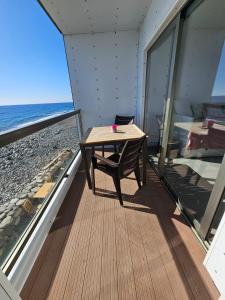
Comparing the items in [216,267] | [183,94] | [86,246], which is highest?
[183,94]

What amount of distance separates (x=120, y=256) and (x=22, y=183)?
41.3 inches

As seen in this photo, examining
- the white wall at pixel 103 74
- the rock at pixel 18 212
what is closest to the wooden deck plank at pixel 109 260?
the rock at pixel 18 212

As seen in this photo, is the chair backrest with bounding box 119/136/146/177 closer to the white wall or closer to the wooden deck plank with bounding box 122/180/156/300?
the wooden deck plank with bounding box 122/180/156/300

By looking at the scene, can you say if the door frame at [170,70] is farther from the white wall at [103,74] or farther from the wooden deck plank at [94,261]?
the wooden deck plank at [94,261]

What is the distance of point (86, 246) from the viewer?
4.05ft

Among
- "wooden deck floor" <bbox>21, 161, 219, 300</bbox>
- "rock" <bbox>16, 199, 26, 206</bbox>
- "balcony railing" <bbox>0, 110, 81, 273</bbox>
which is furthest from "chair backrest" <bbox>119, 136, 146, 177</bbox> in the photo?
"rock" <bbox>16, 199, 26, 206</bbox>

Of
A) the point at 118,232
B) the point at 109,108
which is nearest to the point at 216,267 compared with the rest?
the point at 118,232

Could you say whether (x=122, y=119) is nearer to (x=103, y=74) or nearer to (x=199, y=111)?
(x=103, y=74)

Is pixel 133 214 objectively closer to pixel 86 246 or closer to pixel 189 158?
pixel 86 246

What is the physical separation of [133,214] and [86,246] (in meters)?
0.57

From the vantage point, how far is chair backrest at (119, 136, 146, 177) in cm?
146

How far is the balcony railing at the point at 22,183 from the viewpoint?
99 centimetres

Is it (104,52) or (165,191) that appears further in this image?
(104,52)

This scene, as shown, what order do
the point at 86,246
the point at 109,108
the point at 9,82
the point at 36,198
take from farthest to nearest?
the point at 9,82, the point at 109,108, the point at 36,198, the point at 86,246
